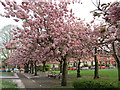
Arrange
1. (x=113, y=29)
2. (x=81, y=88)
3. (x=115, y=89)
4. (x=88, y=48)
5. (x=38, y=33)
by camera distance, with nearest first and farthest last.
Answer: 1. (x=113, y=29)
2. (x=115, y=89)
3. (x=81, y=88)
4. (x=38, y=33)
5. (x=88, y=48)

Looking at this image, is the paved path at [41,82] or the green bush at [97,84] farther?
the paved path at [41,82]

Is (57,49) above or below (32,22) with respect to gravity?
below

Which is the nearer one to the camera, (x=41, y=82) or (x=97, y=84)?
(x=97, y=84)

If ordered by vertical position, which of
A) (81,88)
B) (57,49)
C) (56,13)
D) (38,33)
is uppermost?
(56,13)

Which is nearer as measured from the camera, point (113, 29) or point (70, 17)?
point (113, 29)

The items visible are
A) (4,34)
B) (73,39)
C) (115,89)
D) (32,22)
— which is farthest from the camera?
(4,34)

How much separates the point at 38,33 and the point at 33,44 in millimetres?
1119

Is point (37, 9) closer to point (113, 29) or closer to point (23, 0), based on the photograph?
point (23, 0)

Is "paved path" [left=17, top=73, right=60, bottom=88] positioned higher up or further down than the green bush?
further down

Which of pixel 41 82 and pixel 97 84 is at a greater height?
pixel 97 84

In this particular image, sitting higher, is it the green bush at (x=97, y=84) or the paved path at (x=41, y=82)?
the green bush at (x=97, y=84)

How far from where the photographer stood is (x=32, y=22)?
11477mm

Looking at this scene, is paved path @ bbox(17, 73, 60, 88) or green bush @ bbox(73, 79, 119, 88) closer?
green bush @ bbox(73, 79, 119, 88)

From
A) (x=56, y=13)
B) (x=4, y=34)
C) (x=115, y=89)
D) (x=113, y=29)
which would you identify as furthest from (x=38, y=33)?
(x=4, y=34)
